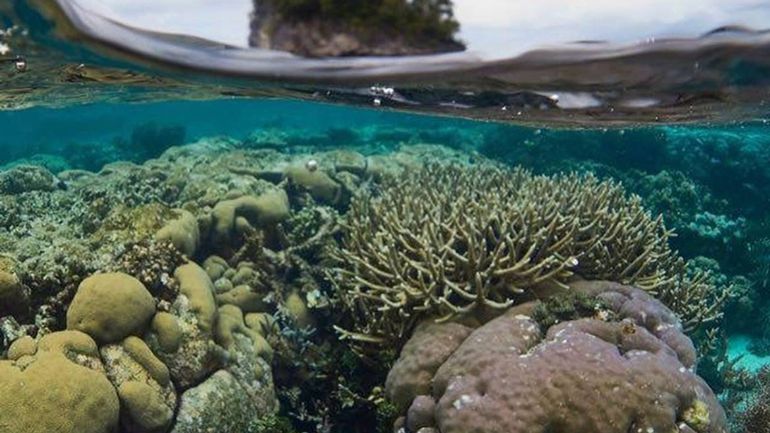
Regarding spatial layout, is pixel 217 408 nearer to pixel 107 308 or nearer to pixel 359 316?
pixel 107 308

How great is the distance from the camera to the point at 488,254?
300 inches

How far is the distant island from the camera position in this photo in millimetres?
4785

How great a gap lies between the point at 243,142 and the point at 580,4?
1721cm

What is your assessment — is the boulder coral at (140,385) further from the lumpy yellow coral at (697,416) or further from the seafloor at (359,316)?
the lumpy yellow coral at (697,416)

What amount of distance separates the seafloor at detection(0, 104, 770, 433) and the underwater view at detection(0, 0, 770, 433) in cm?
3

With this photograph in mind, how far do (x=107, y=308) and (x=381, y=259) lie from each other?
335 centimetres

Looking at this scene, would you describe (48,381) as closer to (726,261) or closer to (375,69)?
(375,69)

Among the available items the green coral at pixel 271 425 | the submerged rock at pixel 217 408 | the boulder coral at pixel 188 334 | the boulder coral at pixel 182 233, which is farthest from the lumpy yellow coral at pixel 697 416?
the boulder coral at pixel 182 233

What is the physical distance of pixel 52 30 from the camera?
21.3 ft

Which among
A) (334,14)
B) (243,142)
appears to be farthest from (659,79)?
(243,142)

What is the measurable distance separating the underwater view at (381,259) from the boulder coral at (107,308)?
0.09 ft

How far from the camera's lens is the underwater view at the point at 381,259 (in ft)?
18.0

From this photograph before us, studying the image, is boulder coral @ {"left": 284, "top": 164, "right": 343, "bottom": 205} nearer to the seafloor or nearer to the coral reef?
the seafloor

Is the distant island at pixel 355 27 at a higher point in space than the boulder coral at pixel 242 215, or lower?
higher
